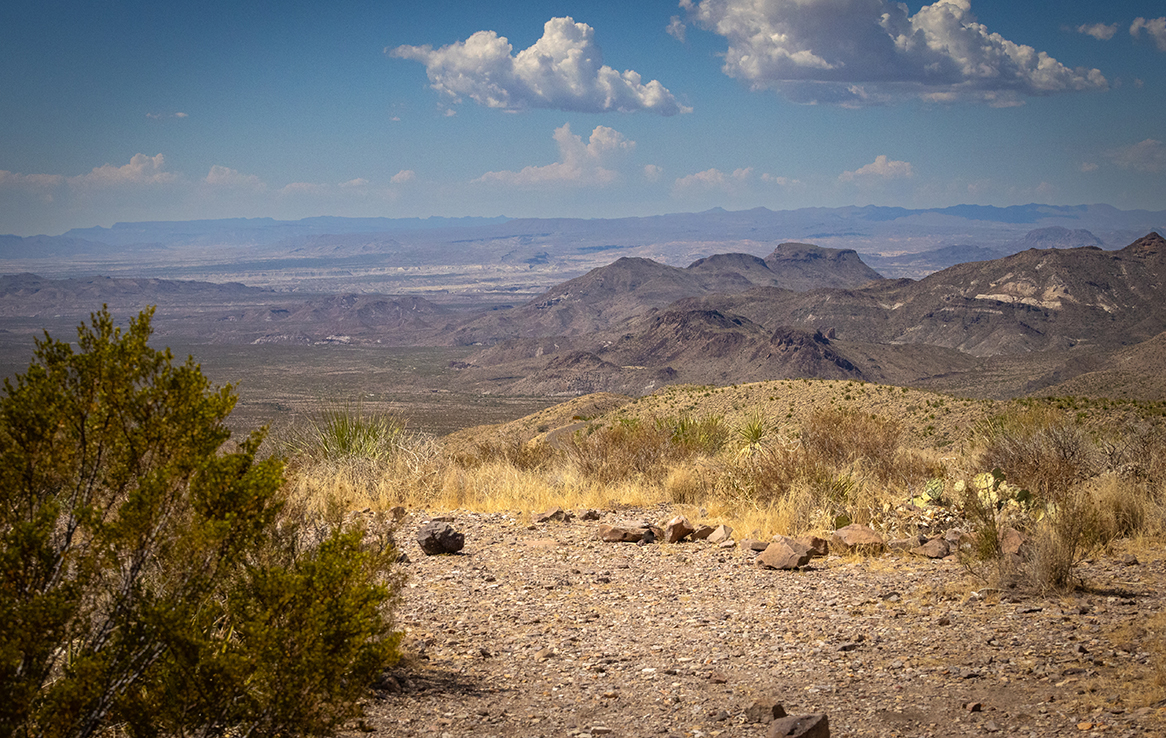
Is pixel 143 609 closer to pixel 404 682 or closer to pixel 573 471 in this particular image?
pixel 404 682

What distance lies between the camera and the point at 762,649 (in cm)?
502

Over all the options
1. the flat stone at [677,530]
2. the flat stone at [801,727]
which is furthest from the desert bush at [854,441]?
the flat stone at [801,727]

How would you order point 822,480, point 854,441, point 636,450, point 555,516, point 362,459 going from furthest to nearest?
point 636,450
point 362,459
point 854,441
point 555,516
point 822,480

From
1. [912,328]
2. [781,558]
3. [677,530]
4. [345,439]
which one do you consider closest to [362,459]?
[345,439]

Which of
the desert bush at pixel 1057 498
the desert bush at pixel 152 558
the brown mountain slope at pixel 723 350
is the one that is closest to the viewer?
the desert bush at pixel 152 558

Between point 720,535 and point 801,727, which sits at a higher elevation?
point 801,727

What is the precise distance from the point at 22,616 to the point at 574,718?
2.53 meters

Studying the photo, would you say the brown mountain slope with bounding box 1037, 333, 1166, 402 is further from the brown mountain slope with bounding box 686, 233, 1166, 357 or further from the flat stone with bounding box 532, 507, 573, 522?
the brown mountain slope with bounding box 686, 233, 1166, 357

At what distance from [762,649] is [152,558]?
347cm

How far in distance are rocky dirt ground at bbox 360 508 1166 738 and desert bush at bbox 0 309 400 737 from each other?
97cm

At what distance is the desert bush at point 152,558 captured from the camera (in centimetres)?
256

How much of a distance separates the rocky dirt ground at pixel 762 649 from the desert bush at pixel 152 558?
3.18 ft

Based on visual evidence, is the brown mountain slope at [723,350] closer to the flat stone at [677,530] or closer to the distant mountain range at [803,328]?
the distant mountain range at [803,328]

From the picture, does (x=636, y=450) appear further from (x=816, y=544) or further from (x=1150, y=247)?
(x=1150, y=247)
